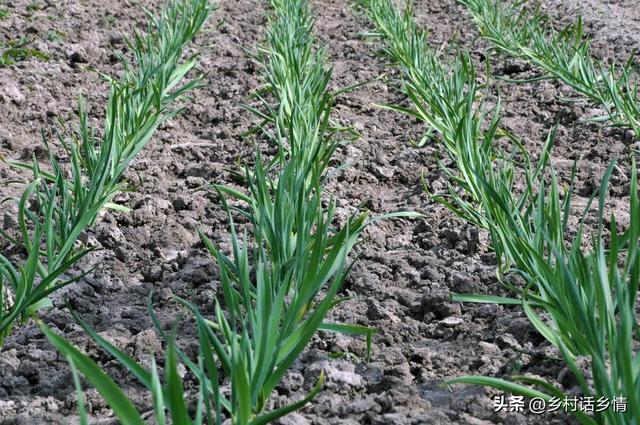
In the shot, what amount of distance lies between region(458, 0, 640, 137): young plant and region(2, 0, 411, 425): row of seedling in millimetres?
1030

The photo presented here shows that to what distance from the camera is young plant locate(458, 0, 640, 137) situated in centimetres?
306

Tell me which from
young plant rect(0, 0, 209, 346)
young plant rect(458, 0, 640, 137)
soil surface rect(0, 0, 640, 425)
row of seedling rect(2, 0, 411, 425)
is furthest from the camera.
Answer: young plant rect(458, 0, 640, 137)

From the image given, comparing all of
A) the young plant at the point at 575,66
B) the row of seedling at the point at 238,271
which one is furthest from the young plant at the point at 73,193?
the young plant at the point at 575,66

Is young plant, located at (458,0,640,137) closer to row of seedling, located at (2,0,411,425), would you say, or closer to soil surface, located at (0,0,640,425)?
soil surface, located at (0,0,640,425)

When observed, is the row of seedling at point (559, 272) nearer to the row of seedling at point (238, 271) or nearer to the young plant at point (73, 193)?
the row of seedling at point (238, 271)

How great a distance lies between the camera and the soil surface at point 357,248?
1.55 meters

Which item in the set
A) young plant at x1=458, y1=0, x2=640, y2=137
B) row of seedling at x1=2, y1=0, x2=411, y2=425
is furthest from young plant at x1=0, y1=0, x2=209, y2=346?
young plant at x1=458, y1=0, x2=640, y2=137

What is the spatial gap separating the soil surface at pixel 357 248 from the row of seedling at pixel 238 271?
0.28 ft

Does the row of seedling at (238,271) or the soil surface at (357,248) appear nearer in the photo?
the row of seedling at (238,271)

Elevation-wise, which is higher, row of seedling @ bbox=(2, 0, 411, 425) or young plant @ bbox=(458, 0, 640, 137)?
young plant @ bbox=(458, 0, 640, 137)

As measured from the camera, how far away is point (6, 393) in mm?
1545

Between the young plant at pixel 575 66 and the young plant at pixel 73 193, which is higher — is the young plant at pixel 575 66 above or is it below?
above

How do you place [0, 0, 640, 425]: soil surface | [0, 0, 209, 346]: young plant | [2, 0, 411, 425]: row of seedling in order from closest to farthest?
1. [2, 0, 411, 425]: row of seedling
2. [0, 0, 640, 425]: soil surface
3. [0, 0, 209, 346]: young plant

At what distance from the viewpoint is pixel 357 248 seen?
2.29 m
